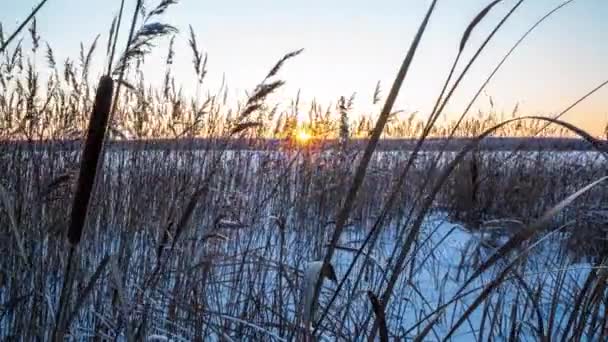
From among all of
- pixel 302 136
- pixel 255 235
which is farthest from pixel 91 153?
pixel 302 136

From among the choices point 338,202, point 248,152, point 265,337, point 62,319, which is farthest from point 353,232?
point 62,319

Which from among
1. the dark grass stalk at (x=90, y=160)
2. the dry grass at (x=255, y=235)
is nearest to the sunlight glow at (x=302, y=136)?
the dry grass at (x=255, y=235)

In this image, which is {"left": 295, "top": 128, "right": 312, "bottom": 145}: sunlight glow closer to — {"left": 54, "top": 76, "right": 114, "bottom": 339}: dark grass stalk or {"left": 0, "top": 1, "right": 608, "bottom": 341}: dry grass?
{"left": 0, "top": 1, "right": 608, "bottom": 341}: dry grass

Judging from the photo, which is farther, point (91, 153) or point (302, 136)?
point (302, 136)

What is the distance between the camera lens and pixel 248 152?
179 inches

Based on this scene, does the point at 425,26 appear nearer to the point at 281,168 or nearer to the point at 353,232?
the point at 353,232

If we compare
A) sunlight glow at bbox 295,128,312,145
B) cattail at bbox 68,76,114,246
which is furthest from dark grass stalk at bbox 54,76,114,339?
sunlight glow at bbox 295,128,312,145

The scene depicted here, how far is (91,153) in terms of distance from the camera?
1.81 feet

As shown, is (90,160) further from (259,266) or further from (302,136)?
(302,136)

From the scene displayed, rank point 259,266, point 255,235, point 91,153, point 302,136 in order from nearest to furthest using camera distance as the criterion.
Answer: point 91,153, point 259,266, point 255,235, point 302,136

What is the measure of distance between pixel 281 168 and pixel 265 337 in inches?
114

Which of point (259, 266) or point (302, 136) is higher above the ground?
point (302, 136)

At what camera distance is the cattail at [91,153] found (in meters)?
0.52

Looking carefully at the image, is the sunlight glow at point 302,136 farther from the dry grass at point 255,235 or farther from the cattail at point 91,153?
the cattail at point 91,153
